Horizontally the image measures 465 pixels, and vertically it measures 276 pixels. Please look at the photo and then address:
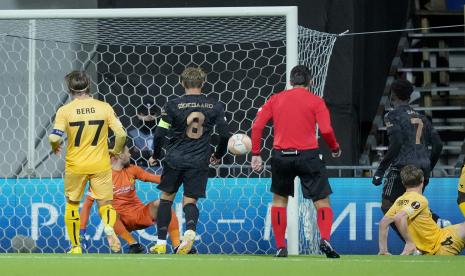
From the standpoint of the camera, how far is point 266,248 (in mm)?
13281

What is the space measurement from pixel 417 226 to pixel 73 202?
10.3ft

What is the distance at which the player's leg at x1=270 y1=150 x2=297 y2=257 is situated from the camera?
10.4 meters

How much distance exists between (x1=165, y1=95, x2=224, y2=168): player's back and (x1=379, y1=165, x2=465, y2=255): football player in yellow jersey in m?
1.89

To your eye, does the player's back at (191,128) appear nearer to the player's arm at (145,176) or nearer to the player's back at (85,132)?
the player's back at (85,132)

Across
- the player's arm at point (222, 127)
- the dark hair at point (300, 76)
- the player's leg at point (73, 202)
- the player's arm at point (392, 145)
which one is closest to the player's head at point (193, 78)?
the player's arm at point (222, 127)

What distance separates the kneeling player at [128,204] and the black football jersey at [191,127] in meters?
1.37

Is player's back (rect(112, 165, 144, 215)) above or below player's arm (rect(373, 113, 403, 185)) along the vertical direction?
below

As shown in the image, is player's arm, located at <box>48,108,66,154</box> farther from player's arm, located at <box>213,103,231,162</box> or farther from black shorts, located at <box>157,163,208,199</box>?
player's arm, located at <box>213,103,231,162</box>

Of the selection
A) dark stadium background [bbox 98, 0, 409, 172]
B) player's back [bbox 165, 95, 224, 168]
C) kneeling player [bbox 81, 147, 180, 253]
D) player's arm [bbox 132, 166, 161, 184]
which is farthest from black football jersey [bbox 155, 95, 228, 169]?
dark stadium background [bbox 98, 0, 409, 172]

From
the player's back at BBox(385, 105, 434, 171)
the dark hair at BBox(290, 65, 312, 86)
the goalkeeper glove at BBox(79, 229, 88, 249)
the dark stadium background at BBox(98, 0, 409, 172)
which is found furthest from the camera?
the dark stadium background at BBox(98, 0, 409, 172)

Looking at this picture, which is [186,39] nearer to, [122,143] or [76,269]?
[122,143]

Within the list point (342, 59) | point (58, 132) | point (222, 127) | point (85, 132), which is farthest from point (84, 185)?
point (342, 59)

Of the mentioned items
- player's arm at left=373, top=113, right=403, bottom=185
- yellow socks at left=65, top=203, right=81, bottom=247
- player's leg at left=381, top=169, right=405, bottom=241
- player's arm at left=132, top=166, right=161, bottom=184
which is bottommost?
yellow socks at left=65, top=203, right=81, bottom=247

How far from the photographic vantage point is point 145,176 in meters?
12.7
